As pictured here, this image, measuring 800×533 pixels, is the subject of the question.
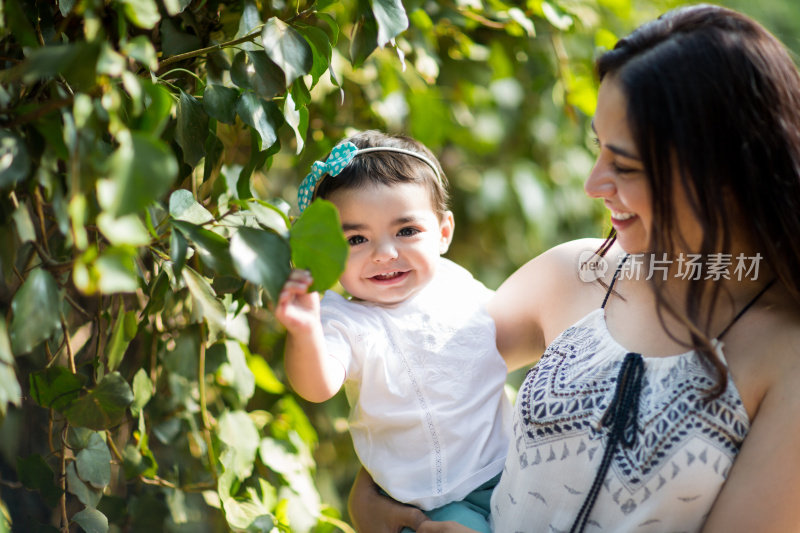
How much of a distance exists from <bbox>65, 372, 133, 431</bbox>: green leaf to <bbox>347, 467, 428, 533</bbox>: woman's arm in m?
0.43

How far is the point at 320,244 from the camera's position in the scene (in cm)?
75

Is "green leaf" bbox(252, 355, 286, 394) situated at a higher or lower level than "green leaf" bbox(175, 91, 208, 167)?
lower

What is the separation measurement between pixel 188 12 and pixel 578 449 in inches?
29.1

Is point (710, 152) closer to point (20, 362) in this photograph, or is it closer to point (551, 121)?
point (20, 362)

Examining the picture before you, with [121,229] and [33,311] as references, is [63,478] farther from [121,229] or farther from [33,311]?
[121,229]

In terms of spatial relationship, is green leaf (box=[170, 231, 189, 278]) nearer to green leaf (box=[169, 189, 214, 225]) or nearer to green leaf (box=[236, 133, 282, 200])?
green leaf (box=[169, 189, 214, 225])

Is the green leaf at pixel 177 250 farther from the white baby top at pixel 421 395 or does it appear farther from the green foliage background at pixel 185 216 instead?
the white baby top at pixel 421 395

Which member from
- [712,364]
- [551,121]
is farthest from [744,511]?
[551,121]

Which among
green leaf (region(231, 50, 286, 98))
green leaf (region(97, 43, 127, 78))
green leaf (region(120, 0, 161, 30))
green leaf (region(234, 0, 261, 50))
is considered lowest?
green leaf (region(231, 50, 286, 98))

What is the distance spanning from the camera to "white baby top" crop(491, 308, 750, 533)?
2.89 feet

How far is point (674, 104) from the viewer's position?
864mm

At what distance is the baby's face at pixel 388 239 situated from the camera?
43.8 inches

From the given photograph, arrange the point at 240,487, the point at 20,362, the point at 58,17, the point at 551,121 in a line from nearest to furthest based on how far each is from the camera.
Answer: the point at 58,17, the point at 20,362, the point at 240,487, the point at 551,121

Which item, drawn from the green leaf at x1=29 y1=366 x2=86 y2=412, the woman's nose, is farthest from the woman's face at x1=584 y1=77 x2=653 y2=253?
the green leaf at x1=29 y1=366 x2=86 y2=412
